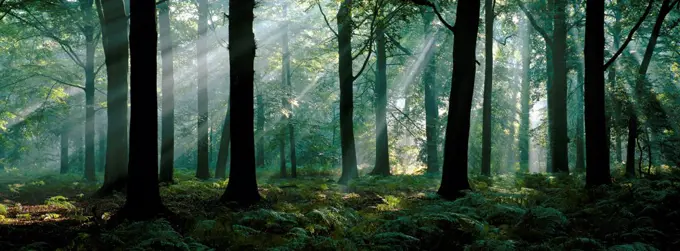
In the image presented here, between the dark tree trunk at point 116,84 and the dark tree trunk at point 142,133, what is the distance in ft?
16.1

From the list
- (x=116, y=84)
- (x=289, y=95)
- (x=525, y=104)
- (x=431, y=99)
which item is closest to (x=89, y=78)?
(x=289, y=95)

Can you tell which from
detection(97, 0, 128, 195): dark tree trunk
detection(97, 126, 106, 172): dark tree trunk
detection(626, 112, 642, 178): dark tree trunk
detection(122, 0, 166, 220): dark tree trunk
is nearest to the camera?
detection(122, 0, 166, 220): dark tree trunk

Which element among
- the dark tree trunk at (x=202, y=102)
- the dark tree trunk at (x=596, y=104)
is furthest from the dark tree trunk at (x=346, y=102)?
the dark tree trunk at (x=596, y=104)

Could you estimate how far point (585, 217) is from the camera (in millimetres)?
6789

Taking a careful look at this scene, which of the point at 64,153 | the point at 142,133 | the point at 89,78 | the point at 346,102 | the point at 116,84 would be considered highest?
the point at 89,78

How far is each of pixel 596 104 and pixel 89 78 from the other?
21.3 metres

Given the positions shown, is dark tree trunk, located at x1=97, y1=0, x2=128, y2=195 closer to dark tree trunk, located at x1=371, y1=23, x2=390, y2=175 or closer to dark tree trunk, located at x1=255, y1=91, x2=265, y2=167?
dark tree trunk, located at x1=255, y1=91, x2=265, y2=167

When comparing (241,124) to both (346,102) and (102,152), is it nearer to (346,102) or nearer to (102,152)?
(346,102)

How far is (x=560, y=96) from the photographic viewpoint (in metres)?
17.2

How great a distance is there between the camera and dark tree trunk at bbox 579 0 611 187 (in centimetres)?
953

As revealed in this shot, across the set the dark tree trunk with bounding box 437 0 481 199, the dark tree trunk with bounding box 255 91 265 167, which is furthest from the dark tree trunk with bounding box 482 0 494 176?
the dark tree trunk with bounding box 255 91 265 167

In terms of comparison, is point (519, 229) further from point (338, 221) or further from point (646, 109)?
point (646, 109)

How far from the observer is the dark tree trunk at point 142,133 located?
22.7 feet

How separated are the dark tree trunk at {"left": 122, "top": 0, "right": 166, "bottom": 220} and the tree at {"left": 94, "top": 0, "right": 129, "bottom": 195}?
16.1 ft
